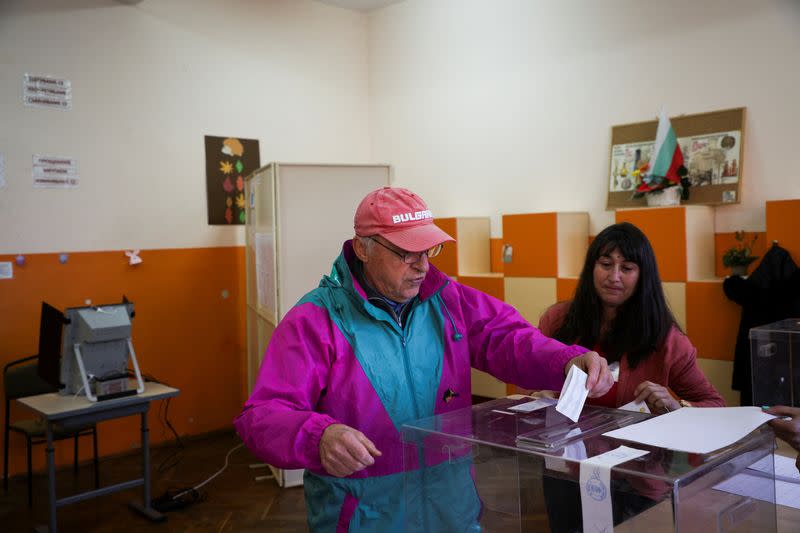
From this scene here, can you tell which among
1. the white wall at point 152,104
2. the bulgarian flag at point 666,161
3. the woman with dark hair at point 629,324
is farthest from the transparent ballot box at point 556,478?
the white wall at point 152,104

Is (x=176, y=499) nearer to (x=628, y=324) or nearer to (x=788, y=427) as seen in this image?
(x=628, y=324)

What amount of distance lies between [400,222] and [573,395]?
555 millimetres

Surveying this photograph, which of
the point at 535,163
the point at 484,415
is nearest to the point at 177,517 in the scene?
the point at 484,415

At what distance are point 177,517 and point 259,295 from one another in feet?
5.13

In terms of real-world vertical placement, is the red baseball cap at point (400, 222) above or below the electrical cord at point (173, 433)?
above

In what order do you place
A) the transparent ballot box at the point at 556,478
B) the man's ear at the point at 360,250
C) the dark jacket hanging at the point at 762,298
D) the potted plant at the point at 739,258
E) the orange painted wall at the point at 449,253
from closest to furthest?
the transparent ballot box at the point at 556,478 → the man's ear at the point at 360,250 → the dark jacket hanging at the point at 762,298 → the potted plant at the point at 739,258 → the orange painted wall at the point at 449,253

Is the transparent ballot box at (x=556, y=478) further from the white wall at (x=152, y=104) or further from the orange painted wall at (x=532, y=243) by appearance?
the white wall at (x=152, y=104)

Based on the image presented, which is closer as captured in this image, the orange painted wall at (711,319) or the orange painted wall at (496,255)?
the orange painted wall at (711,319)

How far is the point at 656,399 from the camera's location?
70.1 inches

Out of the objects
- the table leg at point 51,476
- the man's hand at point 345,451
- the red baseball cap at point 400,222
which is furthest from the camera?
the table leg at point 51,476

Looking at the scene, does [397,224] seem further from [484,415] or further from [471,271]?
[471,271]

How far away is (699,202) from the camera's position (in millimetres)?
4293

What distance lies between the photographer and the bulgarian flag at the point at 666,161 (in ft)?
14.1

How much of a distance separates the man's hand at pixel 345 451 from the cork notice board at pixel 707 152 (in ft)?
12.0
